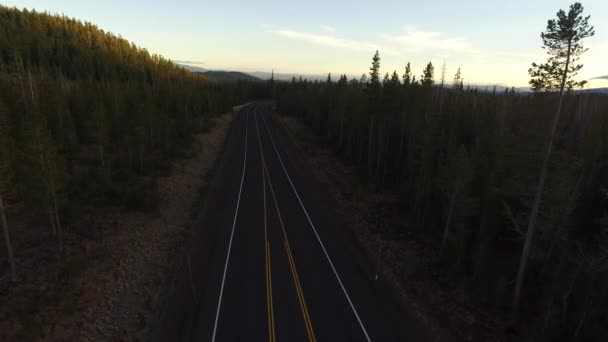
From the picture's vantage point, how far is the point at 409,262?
64.7ft

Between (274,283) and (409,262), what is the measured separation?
917cm

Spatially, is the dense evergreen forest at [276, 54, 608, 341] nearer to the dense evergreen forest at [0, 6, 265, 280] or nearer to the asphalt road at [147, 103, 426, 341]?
the asphalt road at [147, 103, 426, 341]

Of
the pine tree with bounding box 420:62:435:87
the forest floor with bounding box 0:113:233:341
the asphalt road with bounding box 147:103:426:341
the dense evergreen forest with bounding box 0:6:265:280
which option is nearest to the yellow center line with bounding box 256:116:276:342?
the asphalt road with bounding box 147:103:426:341

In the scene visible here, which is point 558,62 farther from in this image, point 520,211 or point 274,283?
point 274,283

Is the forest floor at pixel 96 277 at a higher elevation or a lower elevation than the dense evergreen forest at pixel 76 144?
lower

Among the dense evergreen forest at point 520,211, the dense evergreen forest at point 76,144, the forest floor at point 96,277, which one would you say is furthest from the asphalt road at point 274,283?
the dense evergreen forest at point 76,144

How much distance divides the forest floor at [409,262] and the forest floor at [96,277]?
13.2m

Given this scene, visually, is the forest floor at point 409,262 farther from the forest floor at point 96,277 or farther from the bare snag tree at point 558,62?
the forest floor at point 96,277

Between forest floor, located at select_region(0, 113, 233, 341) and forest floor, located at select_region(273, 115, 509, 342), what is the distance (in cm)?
1319

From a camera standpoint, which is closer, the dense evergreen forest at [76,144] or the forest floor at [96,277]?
the forest floor at [96,277]

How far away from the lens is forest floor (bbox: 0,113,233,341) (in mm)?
12742

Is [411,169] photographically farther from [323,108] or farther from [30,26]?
[30,26]

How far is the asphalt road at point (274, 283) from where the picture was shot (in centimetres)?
1340

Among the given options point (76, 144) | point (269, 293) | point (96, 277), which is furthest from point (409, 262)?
point (76, 144)
